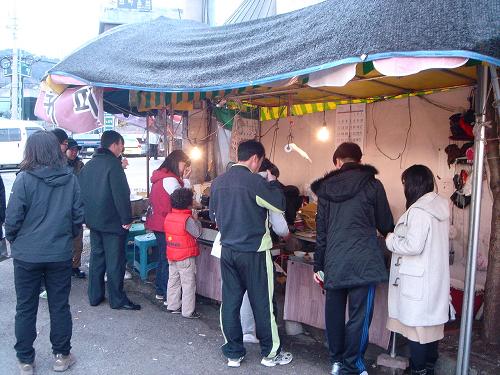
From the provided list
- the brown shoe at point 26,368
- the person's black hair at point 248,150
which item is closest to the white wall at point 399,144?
the person's black hair at point 248,150

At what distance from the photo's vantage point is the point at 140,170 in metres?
22.8

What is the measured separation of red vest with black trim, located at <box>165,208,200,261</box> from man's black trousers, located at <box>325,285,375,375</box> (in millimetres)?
1811

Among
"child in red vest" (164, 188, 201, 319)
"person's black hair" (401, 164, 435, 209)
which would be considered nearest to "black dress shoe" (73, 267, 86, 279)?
"child in red vest" (164, 188, 201, 319)

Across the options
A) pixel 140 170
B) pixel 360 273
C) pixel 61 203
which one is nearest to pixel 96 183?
pixel 61 203

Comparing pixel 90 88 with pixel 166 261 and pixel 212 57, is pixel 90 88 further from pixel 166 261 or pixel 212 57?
pixel 166 261

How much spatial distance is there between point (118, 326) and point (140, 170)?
61.0ft

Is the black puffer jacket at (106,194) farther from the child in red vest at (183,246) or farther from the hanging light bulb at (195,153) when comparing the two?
the hanging light bulb at (195,153)

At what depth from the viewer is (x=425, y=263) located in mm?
3379

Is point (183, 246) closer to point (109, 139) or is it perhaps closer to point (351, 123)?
point (109, 139)

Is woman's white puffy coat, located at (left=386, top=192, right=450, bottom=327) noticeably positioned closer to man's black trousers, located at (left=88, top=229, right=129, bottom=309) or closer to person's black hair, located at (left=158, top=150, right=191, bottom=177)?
person's black hair, located at (left=158, top=150, right=191, bottom=177)

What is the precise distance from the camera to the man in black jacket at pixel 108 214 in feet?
16.6

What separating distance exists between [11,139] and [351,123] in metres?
20.1

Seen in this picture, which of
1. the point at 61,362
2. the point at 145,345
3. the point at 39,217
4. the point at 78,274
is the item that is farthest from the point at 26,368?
the point at 78,274

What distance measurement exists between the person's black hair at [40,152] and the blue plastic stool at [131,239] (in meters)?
3.32
